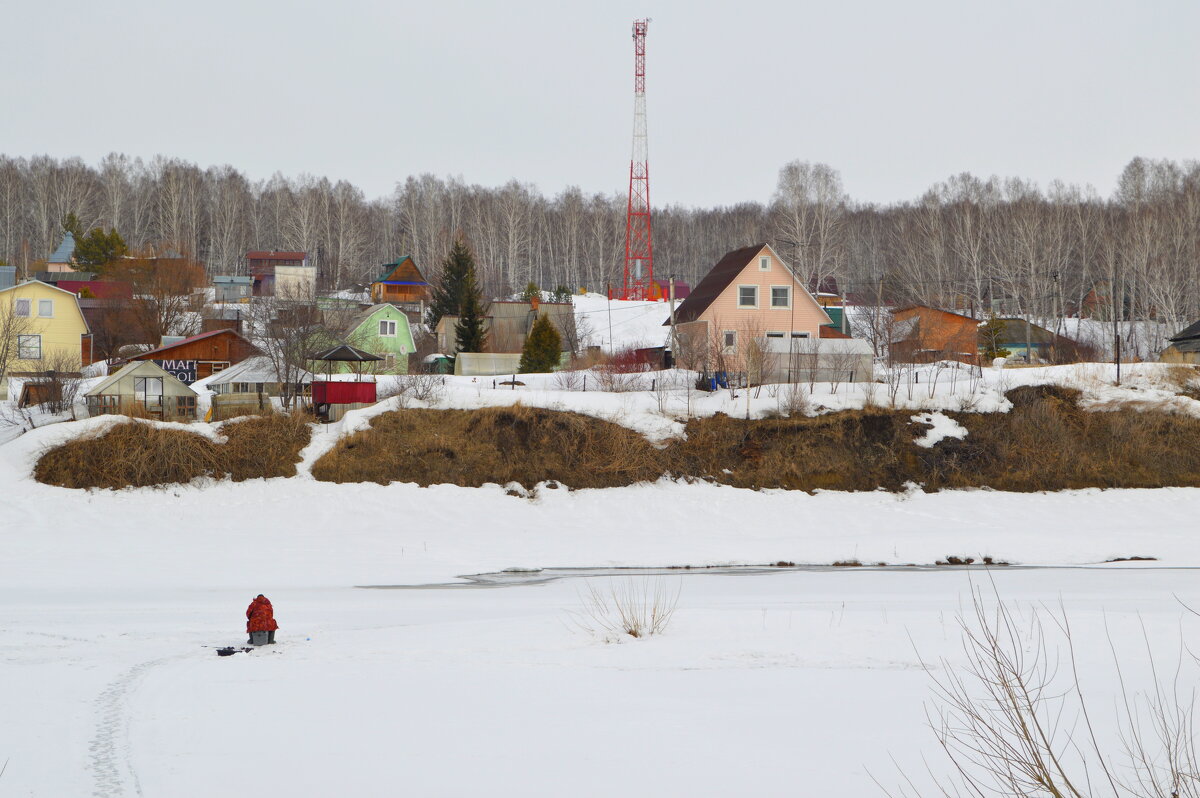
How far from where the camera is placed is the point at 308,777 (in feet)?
23.8

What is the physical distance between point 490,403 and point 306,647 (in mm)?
22724

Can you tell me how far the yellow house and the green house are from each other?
15.5 meters

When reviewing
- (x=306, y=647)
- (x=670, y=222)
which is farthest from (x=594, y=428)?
(x=670, y=222)

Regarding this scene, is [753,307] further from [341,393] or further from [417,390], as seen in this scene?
[341,393]

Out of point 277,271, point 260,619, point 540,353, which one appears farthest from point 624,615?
point 277,271

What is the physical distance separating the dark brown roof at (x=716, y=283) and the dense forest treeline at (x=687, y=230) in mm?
28891

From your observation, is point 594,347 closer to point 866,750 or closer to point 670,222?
point 866,750

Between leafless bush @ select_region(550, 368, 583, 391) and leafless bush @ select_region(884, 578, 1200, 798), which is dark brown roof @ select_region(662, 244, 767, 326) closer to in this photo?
leafless bush @ select_region(550, 368, 583, 391)

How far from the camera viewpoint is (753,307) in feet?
160

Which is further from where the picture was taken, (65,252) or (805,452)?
(65,252)

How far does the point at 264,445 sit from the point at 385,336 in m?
25.9

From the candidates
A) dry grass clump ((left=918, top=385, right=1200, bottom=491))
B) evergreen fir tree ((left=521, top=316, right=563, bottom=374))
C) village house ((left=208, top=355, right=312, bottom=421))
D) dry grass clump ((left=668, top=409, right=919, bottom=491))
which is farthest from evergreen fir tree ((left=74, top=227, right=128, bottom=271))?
dry grass clump ((left=918, top=385, right=1200, bottom=491))

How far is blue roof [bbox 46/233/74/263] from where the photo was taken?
8475 cm

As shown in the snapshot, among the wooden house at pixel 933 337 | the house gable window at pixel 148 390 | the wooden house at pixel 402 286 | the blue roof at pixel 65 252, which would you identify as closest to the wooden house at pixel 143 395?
the house gable window at pixel 148 390
